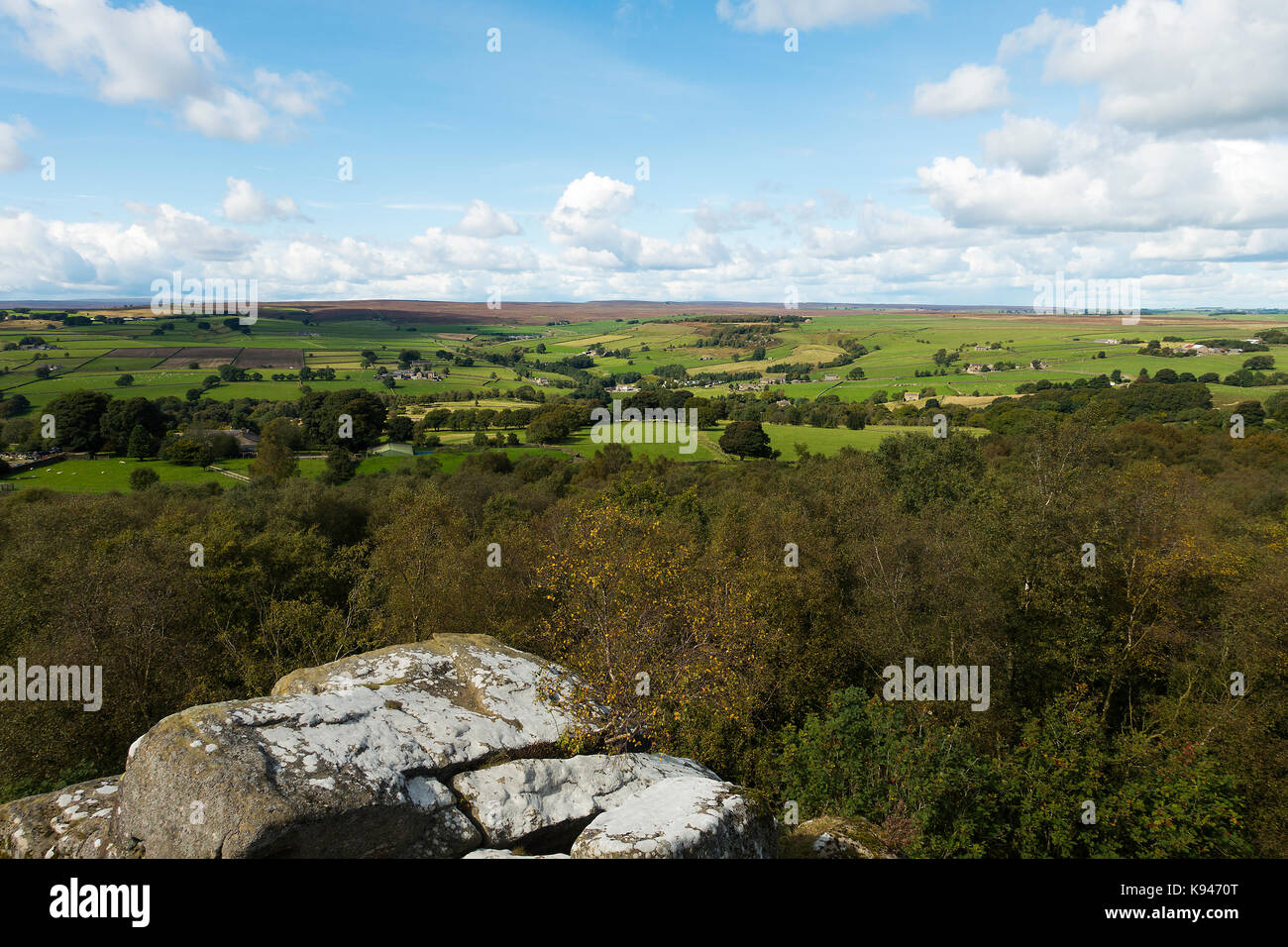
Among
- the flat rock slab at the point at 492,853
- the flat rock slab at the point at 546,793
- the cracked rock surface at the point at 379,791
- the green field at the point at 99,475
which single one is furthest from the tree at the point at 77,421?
the flat rock slab at the point at 492,853

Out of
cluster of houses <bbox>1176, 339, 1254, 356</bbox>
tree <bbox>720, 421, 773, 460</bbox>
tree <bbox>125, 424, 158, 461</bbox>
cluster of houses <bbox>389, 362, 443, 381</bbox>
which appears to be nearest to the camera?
tree <bbox>125, 424, 158, 461</bbox>

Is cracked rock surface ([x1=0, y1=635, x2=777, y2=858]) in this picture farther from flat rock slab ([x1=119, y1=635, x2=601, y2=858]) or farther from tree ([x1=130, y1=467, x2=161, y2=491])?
tree ([x1=130, y1=467, x2=161, y2=491])

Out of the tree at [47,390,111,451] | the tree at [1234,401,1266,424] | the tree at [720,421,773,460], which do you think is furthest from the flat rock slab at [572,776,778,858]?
the tree at [1234,401,1266,424]

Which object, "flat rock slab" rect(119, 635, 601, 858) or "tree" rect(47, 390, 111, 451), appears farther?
"tree" rect(47, 390, 111, 451)

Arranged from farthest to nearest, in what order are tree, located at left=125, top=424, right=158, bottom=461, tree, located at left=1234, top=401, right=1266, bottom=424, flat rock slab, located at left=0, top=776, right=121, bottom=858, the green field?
tree, located at left=1234, top=401, right=1266, bottom=424, tree, located at left=125, top=424, right=158, bottom=461, the green field, flat rock slab, located at left=0, top=776, right=121, bottom=858

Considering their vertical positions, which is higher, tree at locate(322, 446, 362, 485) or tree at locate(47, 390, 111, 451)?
tree at locate(47, 390, 111, 451)
